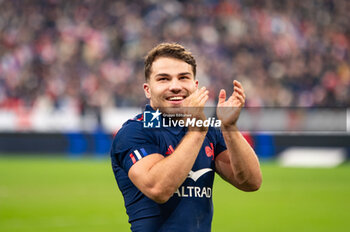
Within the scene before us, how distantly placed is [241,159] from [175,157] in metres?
0.43

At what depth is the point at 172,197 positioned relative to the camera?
3.33 m

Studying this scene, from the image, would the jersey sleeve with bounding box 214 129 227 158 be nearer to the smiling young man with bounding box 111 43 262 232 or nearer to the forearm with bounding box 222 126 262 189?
the smiling young man with bounding box 111 43 262 232

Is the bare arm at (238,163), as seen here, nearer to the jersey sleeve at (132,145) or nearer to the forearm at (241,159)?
the forearm at (241,159)

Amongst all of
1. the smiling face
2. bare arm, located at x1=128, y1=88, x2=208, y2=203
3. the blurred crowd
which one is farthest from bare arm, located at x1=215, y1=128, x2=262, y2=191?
the blurred crowd

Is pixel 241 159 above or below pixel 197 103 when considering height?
below

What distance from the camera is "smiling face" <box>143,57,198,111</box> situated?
333 cm

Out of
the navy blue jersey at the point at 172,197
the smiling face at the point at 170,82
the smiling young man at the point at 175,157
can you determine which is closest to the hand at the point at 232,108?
the smiling young man at the point at 175,157

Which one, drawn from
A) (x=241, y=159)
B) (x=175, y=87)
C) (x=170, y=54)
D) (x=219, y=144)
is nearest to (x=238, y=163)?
(x=241, y=159)

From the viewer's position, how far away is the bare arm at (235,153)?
320cm

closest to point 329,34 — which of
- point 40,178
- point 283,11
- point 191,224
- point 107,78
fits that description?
point 283,11

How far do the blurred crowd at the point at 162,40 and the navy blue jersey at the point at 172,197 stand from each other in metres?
17.4

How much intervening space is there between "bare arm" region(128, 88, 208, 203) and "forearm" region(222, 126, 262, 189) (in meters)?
0.18

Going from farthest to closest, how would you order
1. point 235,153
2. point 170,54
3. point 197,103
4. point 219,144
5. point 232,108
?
point 219,144 → point 170,54 → point 235,153 → point 232,108 → point 197,103

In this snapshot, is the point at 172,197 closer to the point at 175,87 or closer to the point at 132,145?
the point at 132,145
